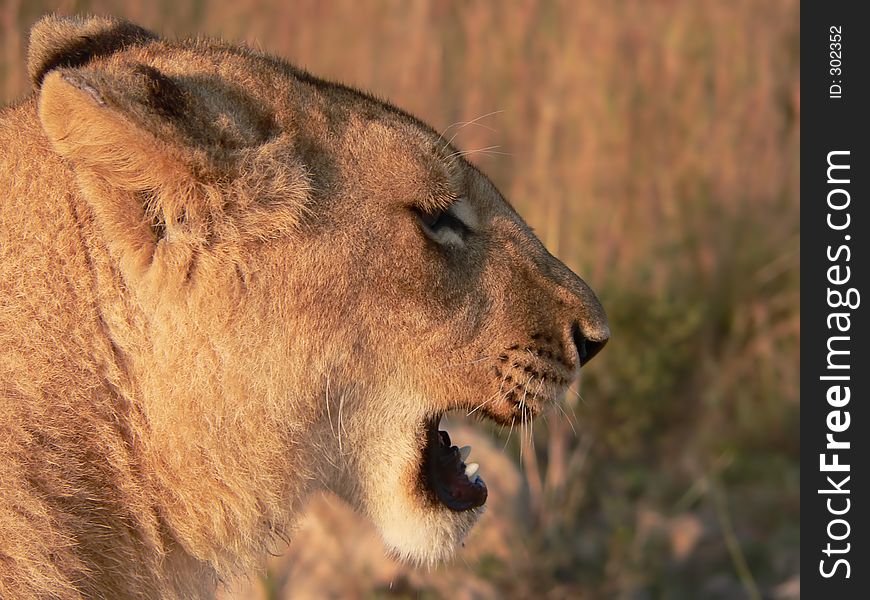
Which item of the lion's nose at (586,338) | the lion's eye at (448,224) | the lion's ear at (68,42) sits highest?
the lion's ear at (68,42)

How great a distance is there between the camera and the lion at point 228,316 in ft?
8.19

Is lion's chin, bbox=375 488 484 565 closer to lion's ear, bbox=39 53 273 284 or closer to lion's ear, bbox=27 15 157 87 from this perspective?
lion's ear, bbox=39 53 273 284

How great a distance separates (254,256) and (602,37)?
4.80 m

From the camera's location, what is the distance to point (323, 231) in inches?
109

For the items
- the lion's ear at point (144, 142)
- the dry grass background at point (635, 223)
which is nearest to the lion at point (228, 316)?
the lion's ear at point (144, 142)

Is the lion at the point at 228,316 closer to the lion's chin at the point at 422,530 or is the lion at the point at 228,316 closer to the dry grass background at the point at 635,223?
the lion's chin at the point at 422,530

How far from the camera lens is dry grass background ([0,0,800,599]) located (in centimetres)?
512

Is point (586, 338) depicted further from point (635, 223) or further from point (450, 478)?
point (635, 223)
